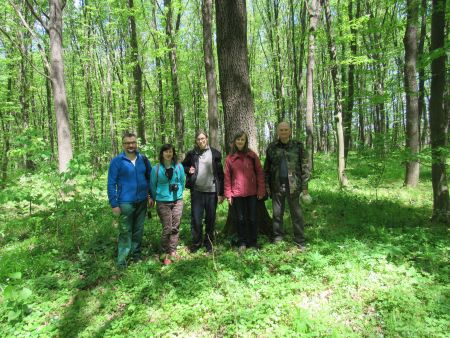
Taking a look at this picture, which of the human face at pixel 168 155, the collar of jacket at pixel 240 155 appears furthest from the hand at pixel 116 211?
the collar of jacket at pixel 240 155

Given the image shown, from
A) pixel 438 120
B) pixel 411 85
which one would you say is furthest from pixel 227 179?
pixel 411 85

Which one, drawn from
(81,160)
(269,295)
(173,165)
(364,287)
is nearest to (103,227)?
(81,160)

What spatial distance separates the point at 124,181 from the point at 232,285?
2.48 m

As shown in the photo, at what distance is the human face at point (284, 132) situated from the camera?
511 centimetres

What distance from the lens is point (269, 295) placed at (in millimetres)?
3801

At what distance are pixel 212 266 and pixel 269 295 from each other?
119 cm

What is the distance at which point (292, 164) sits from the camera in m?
5.23

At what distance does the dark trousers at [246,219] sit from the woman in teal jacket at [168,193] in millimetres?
Result: 1089

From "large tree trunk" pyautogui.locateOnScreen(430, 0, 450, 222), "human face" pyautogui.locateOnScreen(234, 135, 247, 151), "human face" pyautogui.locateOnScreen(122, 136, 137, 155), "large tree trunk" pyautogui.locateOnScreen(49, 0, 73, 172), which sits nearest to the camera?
"human face" pyautogui.locateOnScreen(122, 136, 137, 155)

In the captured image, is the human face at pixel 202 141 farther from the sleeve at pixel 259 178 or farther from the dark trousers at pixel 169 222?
the dark trousers at pixel 169 222

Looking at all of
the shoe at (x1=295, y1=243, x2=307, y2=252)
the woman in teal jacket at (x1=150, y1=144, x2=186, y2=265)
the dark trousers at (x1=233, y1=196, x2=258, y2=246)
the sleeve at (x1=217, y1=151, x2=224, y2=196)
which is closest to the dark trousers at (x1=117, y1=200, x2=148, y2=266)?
the woman in teal jacket at (x1=150, y1=144, x2=186, y2=265)

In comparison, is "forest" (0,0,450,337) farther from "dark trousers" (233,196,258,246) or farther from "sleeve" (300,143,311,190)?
"dark trousers" (233,196,258,246)

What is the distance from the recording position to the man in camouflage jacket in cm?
520

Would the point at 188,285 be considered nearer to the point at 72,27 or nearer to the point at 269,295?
the point at 269,295
